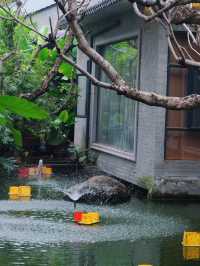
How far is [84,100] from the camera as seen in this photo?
15.4 m

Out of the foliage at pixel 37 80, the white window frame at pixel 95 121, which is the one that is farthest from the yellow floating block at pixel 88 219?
the foliage at pixel 37 80

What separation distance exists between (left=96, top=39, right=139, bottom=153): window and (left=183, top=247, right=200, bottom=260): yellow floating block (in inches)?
210

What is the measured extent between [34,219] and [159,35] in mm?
4288

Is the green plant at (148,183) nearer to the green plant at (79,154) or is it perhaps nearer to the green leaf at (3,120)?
the green plant at (79,154)

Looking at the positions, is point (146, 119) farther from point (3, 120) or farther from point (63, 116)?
point (3, 120)

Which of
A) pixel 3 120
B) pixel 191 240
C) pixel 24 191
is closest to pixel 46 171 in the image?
pixel 24 191

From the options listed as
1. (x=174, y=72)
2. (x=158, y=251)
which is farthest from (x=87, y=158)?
(x=158, y=251)

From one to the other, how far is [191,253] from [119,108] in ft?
22.5

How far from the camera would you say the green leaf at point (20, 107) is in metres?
1.23

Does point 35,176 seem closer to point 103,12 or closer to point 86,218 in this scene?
point 103,12

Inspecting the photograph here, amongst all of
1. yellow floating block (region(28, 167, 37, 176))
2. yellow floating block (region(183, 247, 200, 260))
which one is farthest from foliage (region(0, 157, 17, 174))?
yellow floating block (region(183, 247, 200, 260))

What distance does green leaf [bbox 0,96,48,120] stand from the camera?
1234 millimetres

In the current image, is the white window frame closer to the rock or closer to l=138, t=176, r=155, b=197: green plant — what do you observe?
l=138, t=176, r=155, b=197: green plant

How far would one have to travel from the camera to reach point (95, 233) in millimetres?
7332
